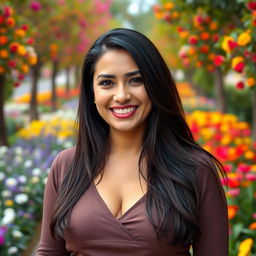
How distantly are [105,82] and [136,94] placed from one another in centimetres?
13

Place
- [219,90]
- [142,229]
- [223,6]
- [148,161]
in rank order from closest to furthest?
[142,229] < [148,161] < [223,6] < [219,90]

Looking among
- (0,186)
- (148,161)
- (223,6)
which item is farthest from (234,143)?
(148,161)

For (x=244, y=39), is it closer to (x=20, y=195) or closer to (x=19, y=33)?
(x=20, y=195)

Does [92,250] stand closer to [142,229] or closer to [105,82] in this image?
[142,229]

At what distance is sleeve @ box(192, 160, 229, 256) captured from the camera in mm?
1711

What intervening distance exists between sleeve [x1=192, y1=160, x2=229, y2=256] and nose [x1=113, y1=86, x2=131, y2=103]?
0.36 meters

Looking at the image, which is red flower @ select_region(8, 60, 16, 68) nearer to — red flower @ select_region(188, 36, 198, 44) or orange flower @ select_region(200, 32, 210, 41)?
red flower @ select_region(188, 36, 198, 44)

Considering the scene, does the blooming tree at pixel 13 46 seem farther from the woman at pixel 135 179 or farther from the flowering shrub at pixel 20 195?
the woman at pixel 135 179

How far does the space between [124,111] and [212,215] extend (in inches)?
19.0

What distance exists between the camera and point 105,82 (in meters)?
1.79

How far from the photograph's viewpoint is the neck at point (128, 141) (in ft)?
6.29

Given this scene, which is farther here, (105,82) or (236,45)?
(236,45)

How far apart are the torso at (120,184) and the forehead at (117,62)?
1.23 feet

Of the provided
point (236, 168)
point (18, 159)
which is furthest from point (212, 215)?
point (18, 159)
